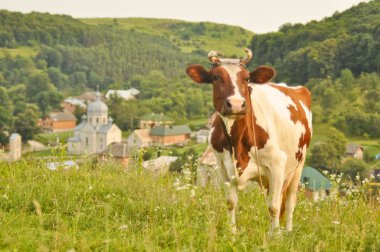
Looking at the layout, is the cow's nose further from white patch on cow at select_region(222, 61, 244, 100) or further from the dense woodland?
the dense woodland

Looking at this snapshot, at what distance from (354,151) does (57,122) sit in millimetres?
68308

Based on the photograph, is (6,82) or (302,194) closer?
(302,194)

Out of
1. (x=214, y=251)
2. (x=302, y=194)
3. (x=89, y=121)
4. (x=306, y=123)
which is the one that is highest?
(x=306, y=123)

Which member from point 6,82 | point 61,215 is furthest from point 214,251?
point 6,82

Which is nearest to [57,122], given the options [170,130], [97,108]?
[97,108]

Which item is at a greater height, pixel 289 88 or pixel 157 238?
pixel 289 88

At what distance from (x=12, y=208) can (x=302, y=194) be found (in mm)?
3959

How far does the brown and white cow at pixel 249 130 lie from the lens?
178 inches

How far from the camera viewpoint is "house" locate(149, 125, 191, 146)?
86938 mm

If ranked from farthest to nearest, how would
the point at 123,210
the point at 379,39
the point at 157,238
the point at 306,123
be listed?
the point at 379,39
the point at 306,123
the point at 123,210
the point at 157,238

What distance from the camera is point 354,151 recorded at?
56188 millimetres

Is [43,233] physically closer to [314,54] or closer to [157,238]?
[157,238]

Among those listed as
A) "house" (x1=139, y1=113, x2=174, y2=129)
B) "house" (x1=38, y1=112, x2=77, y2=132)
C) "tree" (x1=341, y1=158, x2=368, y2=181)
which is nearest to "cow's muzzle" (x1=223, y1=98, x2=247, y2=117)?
"tree" (x1=341, y1=158, x2=368, y2=181)

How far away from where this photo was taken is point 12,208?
17.7 ft
